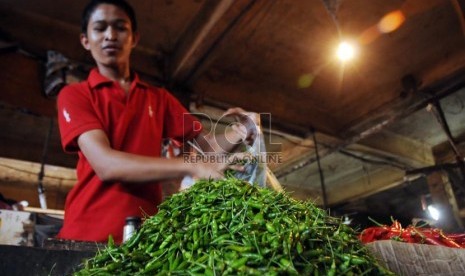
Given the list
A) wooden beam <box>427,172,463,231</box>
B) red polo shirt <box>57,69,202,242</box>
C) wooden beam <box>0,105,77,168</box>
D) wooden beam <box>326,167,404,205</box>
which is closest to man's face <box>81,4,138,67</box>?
red polo shirt <box>57,69,202,242</box>

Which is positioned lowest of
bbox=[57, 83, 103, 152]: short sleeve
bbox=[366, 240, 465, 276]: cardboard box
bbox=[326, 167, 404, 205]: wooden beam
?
bbox=[366, 240, 465, 276]: cardboard box

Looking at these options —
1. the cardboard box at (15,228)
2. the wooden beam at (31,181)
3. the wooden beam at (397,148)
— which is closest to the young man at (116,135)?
the cardboard box at (15,228)

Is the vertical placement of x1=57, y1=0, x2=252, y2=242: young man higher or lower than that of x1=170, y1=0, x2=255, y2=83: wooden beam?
lower

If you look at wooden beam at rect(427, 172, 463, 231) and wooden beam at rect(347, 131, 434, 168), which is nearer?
wooden beam at rect(427, 172, 463, 231)

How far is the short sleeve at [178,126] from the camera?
2.79 metres

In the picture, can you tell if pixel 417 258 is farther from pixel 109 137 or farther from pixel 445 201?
pixel 445 201

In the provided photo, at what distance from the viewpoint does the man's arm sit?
6.06ft

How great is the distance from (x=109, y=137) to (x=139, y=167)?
20.5 inches

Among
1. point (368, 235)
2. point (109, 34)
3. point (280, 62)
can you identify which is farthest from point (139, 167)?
point (280, 62)

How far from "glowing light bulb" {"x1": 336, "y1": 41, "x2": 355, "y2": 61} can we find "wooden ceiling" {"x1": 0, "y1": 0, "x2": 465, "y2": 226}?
0.30 feet

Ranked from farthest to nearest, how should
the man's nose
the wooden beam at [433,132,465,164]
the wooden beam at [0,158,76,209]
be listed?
the wooden beam at [433,132,465,164]
the wooden beam at [0,158,76,209]
the man's nose

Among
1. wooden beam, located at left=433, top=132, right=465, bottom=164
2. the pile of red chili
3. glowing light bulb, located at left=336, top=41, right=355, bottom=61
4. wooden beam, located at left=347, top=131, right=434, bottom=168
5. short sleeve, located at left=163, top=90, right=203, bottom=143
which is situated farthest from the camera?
wooden beam, located at left=433, top=132, right=465, bottom=164

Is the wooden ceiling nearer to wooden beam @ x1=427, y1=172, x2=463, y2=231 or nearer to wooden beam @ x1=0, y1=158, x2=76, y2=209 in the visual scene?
wooden beam @ x1=0, y1=158, x2=76, y2=209

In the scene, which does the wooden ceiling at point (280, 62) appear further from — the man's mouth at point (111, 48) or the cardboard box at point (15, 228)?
the man's mouth at point (111, 48)
